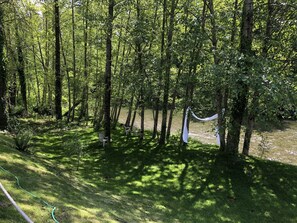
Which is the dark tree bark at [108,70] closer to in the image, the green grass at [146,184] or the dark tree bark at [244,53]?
the green grass at [146,184]

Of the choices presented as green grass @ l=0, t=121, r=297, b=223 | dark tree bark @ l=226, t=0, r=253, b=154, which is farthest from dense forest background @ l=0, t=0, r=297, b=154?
green grass @ l=0, t=121, r=297, b=223

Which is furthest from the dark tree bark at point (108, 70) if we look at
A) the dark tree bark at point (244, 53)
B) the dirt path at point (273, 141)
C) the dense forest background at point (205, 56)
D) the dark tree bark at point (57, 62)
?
the dark tree bark at point (57, 62)

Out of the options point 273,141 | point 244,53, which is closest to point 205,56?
point 244,53

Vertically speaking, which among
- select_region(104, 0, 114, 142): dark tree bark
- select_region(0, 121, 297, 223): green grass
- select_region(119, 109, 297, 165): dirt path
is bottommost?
select_region(119, 109, 297, 165): dirt path

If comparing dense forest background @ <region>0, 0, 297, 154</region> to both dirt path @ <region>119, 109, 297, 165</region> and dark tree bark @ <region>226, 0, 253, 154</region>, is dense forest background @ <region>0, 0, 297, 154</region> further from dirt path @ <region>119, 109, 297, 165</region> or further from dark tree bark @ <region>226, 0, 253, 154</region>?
dirt path @ <region>119, 109, 297, 165</region>

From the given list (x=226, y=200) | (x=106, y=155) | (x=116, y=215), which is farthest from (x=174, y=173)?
(x=116, y=215)

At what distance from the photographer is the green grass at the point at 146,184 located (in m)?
4.14

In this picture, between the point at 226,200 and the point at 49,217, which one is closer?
the point at 49,217

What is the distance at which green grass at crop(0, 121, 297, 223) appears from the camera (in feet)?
13.6

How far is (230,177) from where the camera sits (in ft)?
24.4

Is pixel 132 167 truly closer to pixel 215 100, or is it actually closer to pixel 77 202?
pixel 215 100

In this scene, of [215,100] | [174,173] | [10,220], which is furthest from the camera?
[174,173]

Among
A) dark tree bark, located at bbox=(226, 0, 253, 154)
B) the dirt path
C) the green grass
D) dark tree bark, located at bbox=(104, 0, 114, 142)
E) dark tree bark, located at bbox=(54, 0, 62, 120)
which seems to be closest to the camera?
the green grass

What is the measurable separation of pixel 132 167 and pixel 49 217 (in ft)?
16.5
